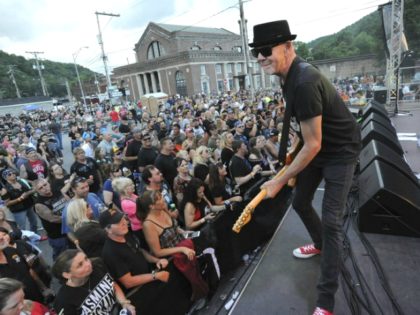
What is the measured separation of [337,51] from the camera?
60062 millimetres

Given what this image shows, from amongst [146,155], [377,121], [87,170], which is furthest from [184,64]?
[377,121]

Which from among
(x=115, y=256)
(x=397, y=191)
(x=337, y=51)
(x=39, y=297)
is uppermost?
(x=337, y=51)

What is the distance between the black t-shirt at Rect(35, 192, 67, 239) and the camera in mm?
4281

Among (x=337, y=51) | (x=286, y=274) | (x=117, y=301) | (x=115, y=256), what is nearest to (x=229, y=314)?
(x=286, y=274)

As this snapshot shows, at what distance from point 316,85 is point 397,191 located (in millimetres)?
1836

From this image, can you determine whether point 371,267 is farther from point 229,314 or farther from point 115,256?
point 115,256

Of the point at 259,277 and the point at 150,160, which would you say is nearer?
the point at 259,277

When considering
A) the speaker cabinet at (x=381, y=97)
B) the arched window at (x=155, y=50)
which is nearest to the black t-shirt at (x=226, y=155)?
the speaker cabinet at (x=381, y=97)

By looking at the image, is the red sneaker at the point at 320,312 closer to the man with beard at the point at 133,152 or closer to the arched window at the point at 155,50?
the man with beard at the point at 133,152

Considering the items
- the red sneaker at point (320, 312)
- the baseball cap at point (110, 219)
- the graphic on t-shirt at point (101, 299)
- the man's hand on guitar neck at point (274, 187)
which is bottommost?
the red sneaker at point (320, 312)

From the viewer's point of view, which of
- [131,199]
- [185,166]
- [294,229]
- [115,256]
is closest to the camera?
[115,256]

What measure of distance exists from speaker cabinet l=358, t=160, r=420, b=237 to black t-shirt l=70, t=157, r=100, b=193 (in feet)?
17.2

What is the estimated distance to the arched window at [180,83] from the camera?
49.2 meters

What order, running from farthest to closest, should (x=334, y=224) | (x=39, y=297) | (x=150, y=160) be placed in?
(x=150, y=160) → (x=39, y=297) → (x=334, y=224)
